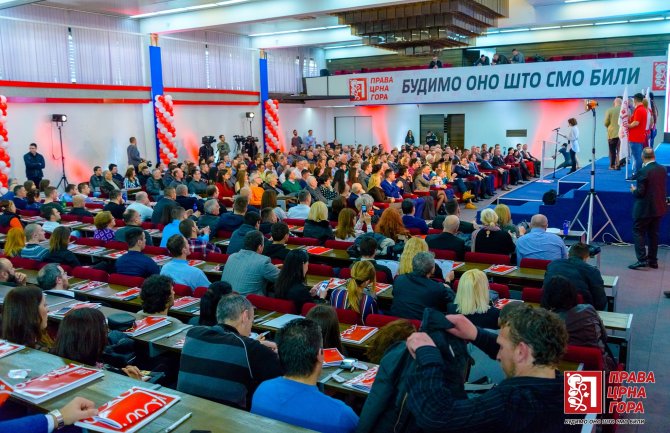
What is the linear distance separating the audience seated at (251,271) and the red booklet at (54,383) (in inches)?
79.6

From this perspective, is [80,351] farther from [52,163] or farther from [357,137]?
[357,137]

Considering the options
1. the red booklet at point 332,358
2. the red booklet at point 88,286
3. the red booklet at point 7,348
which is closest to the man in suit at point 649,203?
the red booklet at point 332,358

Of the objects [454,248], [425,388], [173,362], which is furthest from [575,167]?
[425,388]

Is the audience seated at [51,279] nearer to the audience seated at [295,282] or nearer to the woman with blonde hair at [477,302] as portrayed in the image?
the audience seated at [295,282]

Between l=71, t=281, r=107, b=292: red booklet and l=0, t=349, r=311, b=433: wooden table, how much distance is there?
1.92 meters

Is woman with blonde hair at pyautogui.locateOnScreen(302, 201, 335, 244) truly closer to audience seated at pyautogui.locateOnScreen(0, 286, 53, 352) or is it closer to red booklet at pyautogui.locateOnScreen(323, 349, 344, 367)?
red booklet at pyautogui.locateOnScreen(323, 349, 344, 367)

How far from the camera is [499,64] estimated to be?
57.7ft

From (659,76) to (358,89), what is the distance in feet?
30.6

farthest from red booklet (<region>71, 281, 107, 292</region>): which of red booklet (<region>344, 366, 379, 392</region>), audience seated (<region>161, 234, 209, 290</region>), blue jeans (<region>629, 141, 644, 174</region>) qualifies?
blue jeans (<region>629, 141, 644, 174</region>)

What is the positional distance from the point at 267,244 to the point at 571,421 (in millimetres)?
4088

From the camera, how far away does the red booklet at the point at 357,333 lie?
360cm

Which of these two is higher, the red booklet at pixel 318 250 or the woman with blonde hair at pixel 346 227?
the woman with blonde hair at pixel 346 227

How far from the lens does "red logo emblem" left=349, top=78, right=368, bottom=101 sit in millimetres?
20203

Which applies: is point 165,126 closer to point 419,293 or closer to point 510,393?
point 419,293
